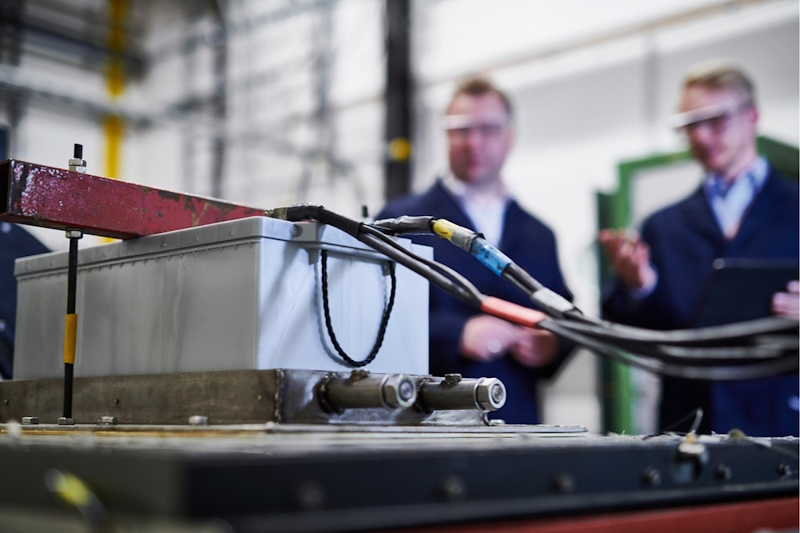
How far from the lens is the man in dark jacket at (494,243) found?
7.59 feet

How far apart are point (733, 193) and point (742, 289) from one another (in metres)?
0.43

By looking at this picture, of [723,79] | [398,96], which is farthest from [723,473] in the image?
[398,96]

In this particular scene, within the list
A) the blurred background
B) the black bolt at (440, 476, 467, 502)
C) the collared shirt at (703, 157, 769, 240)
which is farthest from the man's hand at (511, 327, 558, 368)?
the black bolt at (440, 476, 467, 502)

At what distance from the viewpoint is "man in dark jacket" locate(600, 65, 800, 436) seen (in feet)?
8.47

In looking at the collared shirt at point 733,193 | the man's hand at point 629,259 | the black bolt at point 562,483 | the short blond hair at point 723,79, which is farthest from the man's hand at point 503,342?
the black bolt at point 562,483

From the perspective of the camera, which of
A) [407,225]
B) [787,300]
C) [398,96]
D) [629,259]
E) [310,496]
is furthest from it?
[398,96]

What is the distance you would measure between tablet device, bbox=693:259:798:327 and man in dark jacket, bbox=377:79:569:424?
411 millimetres

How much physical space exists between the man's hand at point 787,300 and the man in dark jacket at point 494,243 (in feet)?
1.80

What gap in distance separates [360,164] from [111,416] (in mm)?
2995

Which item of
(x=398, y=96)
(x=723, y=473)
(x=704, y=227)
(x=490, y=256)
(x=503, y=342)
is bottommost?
(x=723, y=473)

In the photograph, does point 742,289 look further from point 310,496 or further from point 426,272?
point 310,496

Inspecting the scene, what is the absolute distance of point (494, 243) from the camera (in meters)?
2.71

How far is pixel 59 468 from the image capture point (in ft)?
2.02

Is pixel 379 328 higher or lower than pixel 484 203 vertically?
lower
